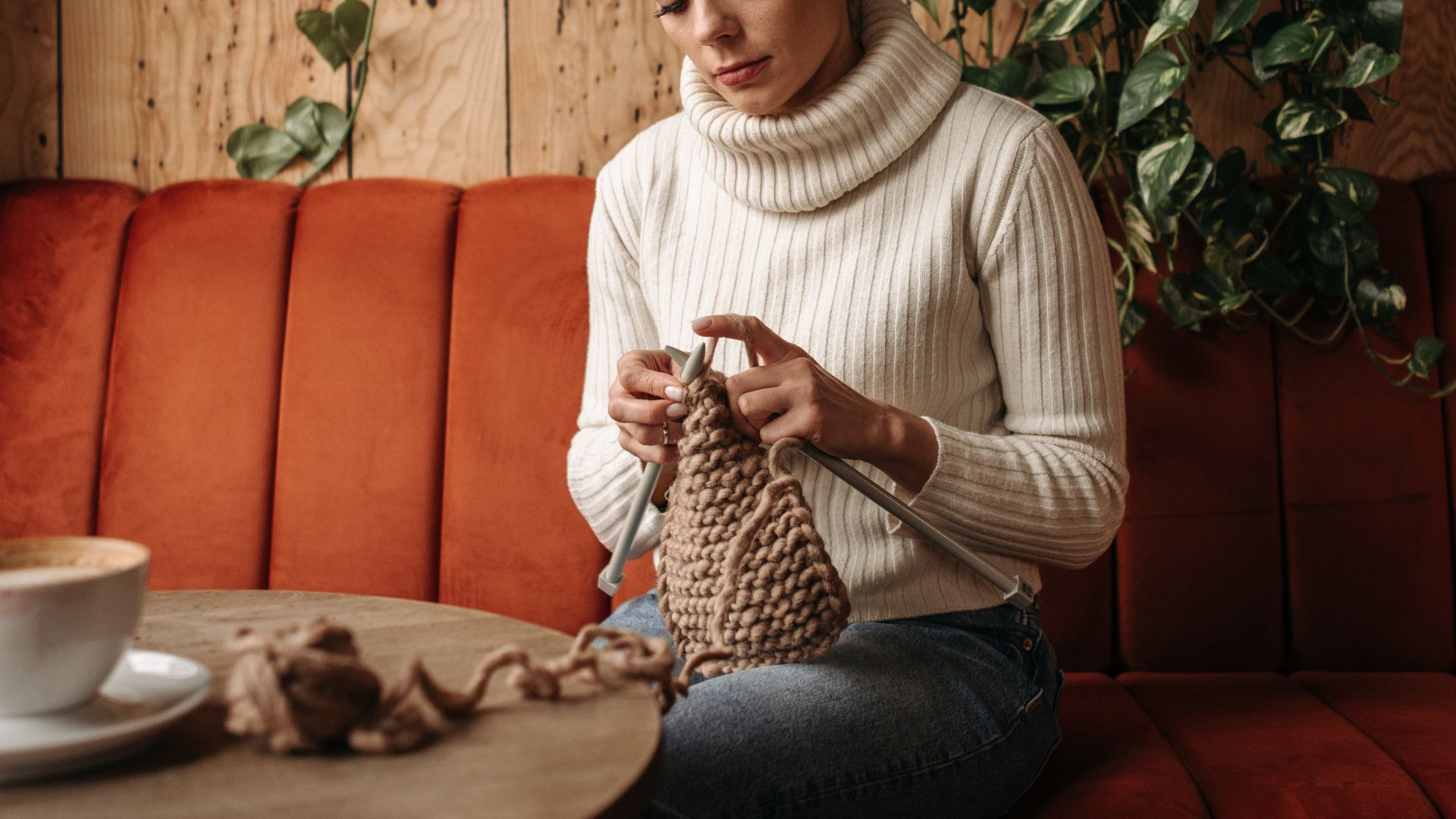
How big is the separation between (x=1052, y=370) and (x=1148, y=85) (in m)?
0.50

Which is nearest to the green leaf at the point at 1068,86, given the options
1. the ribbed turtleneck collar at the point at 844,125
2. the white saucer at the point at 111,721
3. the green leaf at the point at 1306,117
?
the green leaf at the point at 1306,117

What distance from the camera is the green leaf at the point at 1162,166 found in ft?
4.20

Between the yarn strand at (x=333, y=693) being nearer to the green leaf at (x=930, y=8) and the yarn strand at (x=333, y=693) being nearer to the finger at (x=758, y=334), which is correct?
the finger at (x=758, y=334)

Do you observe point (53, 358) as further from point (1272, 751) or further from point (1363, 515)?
point (1363, 515)

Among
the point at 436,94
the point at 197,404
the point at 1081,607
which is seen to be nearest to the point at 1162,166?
the point at 1081,607

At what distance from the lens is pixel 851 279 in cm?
105

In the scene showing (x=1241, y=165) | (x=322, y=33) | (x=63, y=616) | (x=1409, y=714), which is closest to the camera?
(x=63, y=616)

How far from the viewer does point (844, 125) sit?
1033mm

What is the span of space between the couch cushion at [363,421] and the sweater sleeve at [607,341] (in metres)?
0.26

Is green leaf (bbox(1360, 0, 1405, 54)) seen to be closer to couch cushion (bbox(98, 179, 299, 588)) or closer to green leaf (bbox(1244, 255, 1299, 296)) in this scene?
green leaf (bbox(1244, 255, 1299, 296))

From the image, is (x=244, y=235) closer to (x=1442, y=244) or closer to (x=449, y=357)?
(x=449, y=357)

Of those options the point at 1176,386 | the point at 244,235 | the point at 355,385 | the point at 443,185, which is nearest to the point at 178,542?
the point at 355,385

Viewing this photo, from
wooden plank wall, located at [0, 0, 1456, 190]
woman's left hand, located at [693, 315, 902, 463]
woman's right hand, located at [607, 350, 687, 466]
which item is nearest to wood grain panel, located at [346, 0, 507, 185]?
wooden plank wall, located at [0, 0, 1456, 190]

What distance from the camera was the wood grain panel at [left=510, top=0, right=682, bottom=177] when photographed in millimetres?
1586
